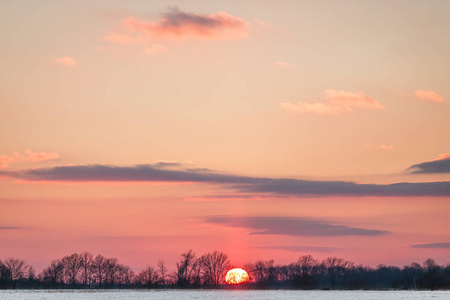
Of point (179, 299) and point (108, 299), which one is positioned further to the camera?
point (108, 299)

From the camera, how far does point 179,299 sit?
140375mm

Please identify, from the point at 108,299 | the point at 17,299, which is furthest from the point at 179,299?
the point at 17,299

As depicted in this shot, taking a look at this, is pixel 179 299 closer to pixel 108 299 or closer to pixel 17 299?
pixel 108 299

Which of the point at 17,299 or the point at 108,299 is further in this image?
the point at 108,299

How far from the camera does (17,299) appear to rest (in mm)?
136750

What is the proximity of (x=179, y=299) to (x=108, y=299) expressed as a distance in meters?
25.4

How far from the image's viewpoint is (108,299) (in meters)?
157

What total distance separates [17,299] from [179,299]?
34.9 metres

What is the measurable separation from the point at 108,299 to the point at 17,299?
85.9ft
